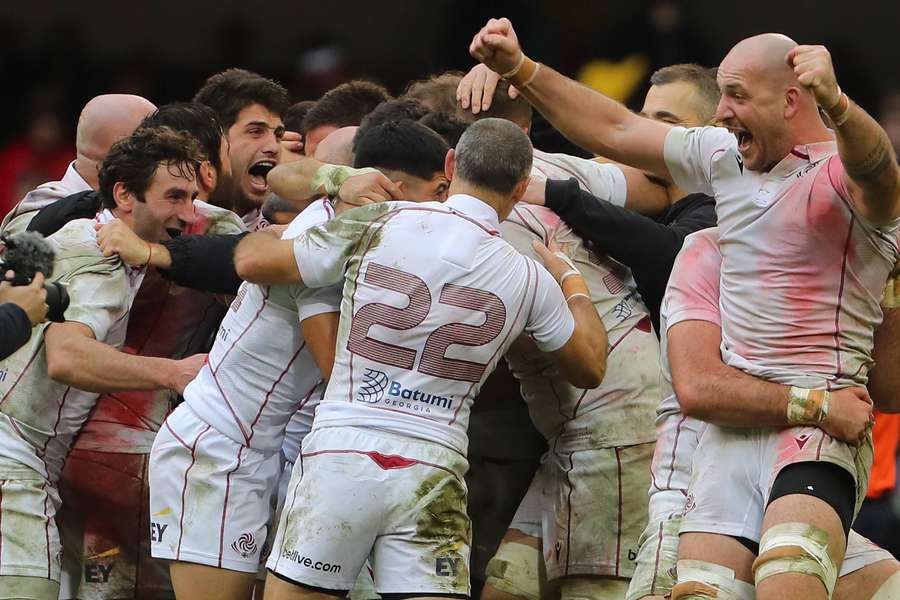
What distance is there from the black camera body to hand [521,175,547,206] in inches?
75.7

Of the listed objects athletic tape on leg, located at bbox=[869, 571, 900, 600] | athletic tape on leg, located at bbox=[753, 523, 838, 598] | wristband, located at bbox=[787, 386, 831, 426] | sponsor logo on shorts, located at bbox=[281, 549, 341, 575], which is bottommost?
sponsor logo on shorts, located at bbox=[281, 549, 341, 575]

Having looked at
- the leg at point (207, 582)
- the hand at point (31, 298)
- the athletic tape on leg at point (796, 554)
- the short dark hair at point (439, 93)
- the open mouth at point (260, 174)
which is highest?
the short dark hair at point (439, 93)

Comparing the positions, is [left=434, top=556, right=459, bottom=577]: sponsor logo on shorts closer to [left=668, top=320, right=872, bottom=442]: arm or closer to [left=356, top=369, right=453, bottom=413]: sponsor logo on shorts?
[left=356, top=369, right=453, bottom=413]: sponsor logo on shorts

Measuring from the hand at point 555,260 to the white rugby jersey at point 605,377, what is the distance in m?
0.09

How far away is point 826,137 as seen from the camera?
5.16 metres

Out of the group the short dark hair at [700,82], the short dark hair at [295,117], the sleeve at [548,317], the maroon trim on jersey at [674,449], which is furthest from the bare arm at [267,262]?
the short dark hair at [295,117]

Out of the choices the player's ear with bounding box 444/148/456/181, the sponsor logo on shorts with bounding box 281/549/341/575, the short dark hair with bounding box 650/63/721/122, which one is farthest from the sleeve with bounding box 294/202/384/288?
the short dark hair with bounding box 650/63/721/122

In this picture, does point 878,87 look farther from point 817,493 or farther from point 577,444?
point 817,493

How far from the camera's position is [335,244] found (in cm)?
548

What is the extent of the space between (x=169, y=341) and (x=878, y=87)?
751cm

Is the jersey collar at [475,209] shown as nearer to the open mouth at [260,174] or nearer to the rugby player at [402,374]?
the rugby player at [402,374]

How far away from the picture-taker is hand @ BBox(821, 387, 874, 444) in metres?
4.91

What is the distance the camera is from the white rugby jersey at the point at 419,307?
209 inches

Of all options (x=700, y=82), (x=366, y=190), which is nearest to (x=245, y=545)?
(x=366, y=190)
